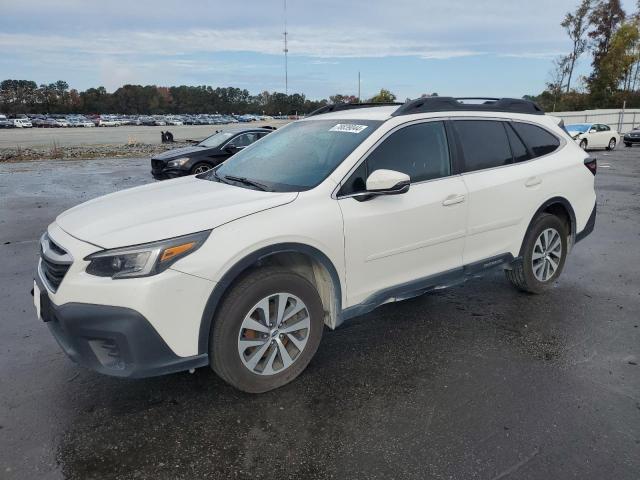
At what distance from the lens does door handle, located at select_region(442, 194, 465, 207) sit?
3.94 metres

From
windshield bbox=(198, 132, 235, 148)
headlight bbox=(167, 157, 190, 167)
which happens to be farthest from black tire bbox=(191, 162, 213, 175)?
windshield bbox=(198, 132, 235, 148)

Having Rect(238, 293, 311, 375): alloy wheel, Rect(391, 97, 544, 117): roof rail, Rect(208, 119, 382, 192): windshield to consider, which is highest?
Rect(391, 97, 544, 117): roof rail

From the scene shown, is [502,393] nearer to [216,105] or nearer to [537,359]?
[537,359]

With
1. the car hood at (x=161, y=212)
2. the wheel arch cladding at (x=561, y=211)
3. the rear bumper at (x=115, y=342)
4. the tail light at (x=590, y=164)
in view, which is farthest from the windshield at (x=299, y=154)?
the tail light at (x=590, y=164)

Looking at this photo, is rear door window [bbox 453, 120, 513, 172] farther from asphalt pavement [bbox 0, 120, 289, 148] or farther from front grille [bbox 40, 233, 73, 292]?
asphalt pavement [bbox 0, 120, 289, 148]

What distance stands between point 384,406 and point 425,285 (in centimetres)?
111

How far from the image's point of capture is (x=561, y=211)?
16.7 feet

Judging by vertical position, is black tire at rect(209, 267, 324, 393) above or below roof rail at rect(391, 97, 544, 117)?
below

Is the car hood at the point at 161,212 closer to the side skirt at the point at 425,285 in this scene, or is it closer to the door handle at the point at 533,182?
the side skirt at the point at 425,285

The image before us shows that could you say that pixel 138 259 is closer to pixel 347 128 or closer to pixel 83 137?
pixel 347 128

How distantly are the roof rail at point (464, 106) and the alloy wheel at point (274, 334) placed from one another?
1694 mm

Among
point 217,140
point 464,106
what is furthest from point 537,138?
point 217,140

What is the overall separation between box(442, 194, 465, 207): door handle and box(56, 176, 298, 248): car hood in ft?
4.18

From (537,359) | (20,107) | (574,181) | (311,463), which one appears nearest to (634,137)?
(574,181)
